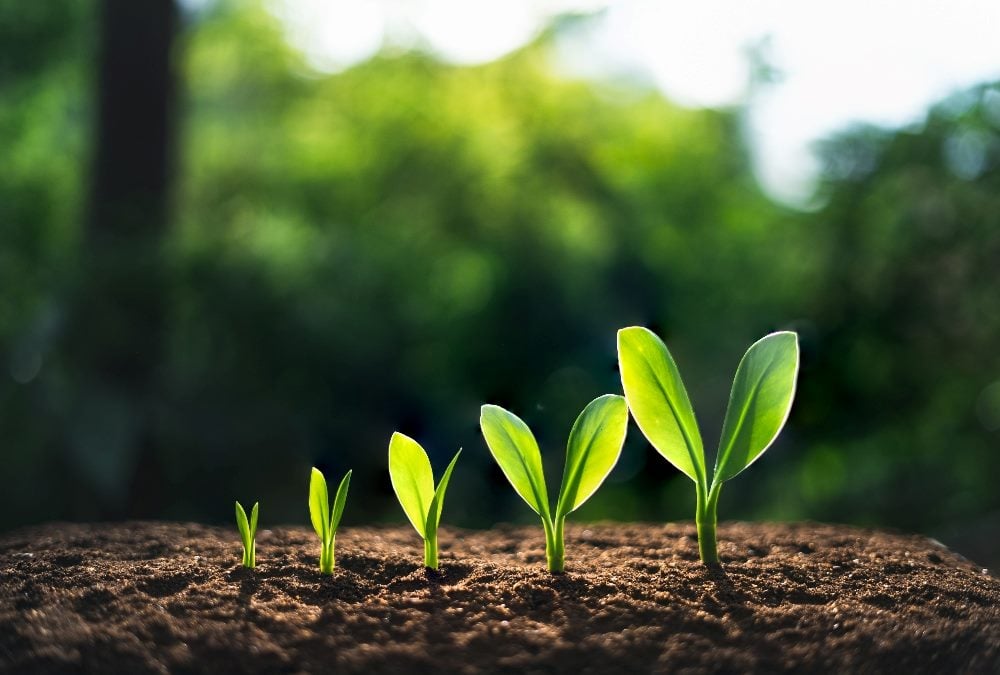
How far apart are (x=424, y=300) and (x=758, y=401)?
9.20 ft

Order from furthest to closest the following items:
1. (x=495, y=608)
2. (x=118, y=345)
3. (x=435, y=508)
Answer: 1. (x=118, y=345)
2. (x=435, y=508)
3. (x=495, y=608)

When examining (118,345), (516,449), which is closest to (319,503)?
(516,449)

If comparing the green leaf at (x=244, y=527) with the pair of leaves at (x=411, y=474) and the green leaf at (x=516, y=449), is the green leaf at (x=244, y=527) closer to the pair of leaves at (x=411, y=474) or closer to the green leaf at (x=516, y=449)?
the pair of leaves at (x=411, y=474)

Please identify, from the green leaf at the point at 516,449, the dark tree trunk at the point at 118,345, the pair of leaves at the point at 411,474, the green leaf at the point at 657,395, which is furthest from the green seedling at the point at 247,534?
the dark tree trunk at the point at 118,345

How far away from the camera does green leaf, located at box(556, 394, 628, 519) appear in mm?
1175

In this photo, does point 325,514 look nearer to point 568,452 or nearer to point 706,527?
point 568,452

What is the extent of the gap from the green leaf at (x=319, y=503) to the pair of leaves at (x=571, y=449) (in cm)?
21

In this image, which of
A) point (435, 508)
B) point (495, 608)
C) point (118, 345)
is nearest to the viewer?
point (495, 608)

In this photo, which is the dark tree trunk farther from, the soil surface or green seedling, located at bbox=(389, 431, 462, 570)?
green seedling, located at bbox=(389, 431, 462, 570)

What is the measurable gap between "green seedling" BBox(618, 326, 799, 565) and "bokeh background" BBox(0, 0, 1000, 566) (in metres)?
1.21

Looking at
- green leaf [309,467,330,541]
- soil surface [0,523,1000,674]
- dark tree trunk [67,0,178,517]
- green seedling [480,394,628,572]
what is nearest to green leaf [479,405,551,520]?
green seedling [480,394,628,572]

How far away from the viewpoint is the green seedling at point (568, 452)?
1171 mm

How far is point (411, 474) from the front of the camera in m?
1.22

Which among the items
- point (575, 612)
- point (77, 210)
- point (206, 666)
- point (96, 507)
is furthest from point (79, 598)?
point (77, 210)
